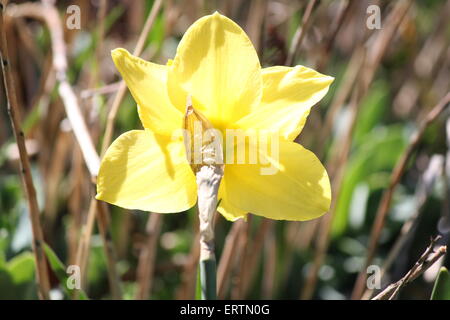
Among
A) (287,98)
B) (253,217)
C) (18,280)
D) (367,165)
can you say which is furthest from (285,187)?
(367,165)

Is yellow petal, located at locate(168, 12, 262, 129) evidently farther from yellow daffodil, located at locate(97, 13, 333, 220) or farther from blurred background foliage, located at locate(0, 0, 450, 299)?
blurred background foliage, located at locate(0, 0, 450, 299)

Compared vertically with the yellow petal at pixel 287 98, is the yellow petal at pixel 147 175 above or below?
below

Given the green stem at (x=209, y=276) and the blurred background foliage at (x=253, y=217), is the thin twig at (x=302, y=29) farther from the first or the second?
the green stem at (x=209, y=276)

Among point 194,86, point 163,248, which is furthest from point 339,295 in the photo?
point 194,86

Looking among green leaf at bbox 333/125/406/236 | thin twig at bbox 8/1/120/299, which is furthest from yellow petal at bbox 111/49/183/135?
green leaf at bbox 333/125/406/236

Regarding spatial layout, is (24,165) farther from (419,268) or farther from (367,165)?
(367,165)

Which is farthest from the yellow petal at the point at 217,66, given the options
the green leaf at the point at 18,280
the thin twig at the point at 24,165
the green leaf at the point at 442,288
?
the green leaf at the point at 18,280
